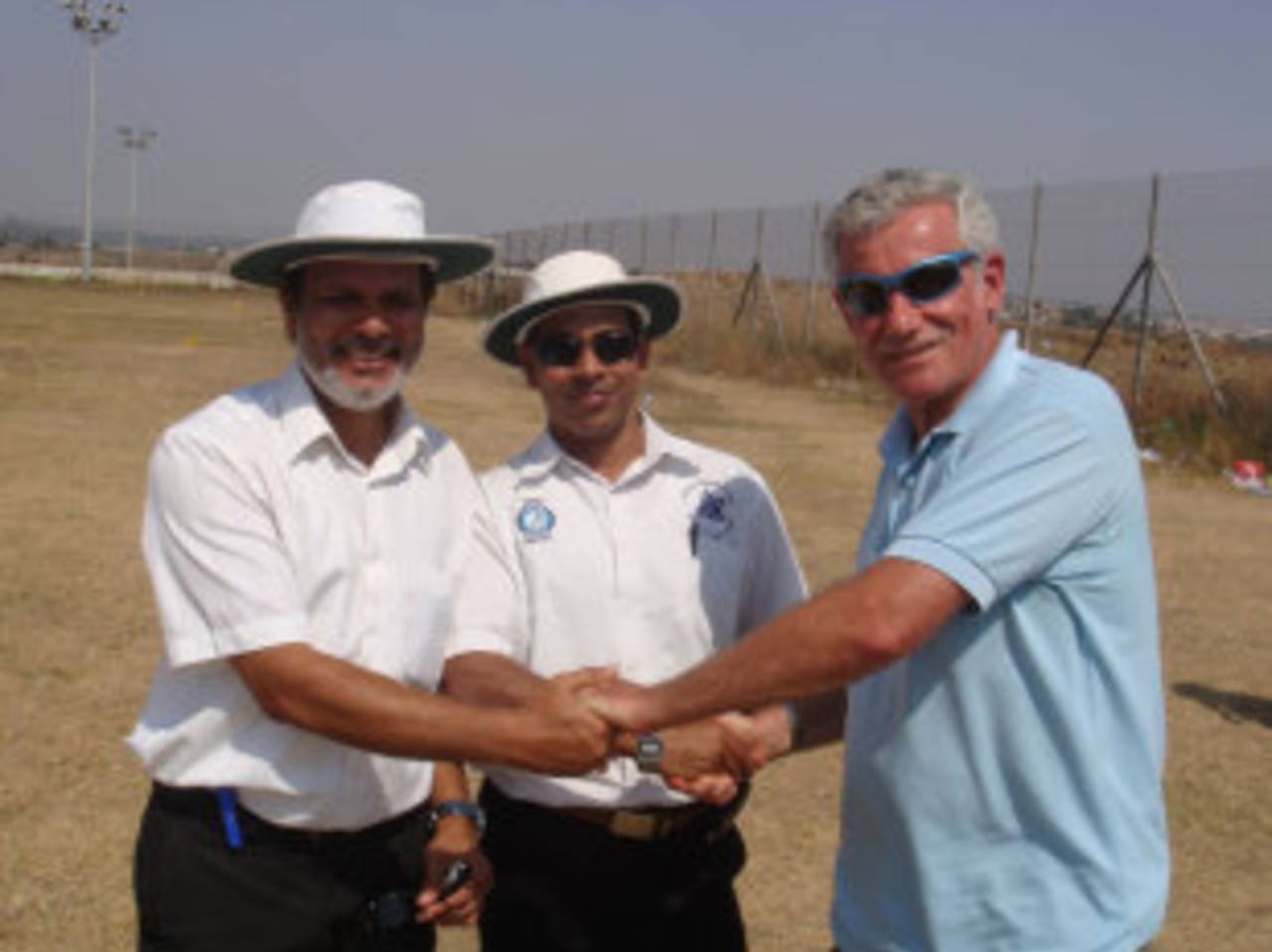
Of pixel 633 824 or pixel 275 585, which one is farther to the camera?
pixel 633 824

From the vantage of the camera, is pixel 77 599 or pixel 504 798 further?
pixel 77 599

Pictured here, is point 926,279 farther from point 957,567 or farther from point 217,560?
point 217,560

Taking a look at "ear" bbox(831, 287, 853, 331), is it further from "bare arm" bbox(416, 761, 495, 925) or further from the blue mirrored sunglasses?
"bare arm" bbox(416, 761, 495, 925)

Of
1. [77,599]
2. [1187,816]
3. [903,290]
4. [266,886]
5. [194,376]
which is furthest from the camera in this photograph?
[194,376]

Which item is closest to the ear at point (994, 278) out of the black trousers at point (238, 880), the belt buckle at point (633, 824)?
the belt buckle at point (633, 824)

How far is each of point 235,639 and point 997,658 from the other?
124 centimetres

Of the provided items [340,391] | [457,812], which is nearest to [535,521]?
[340,391]

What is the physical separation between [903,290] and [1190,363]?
15744mm

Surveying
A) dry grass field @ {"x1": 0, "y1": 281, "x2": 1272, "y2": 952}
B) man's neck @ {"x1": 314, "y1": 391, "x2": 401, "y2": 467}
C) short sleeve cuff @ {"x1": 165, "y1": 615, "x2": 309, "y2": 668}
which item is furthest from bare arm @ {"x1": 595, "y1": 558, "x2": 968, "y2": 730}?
dry grass field @ {"x1": 0, "y1": 281, "x2": 1272, "y2": 952}

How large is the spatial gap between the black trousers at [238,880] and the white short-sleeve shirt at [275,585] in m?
0.06

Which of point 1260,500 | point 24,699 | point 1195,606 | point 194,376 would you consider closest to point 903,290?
point 24,699

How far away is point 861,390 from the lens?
21.5m

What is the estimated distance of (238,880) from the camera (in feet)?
8.23

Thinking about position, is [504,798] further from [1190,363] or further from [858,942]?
[1190,363]
